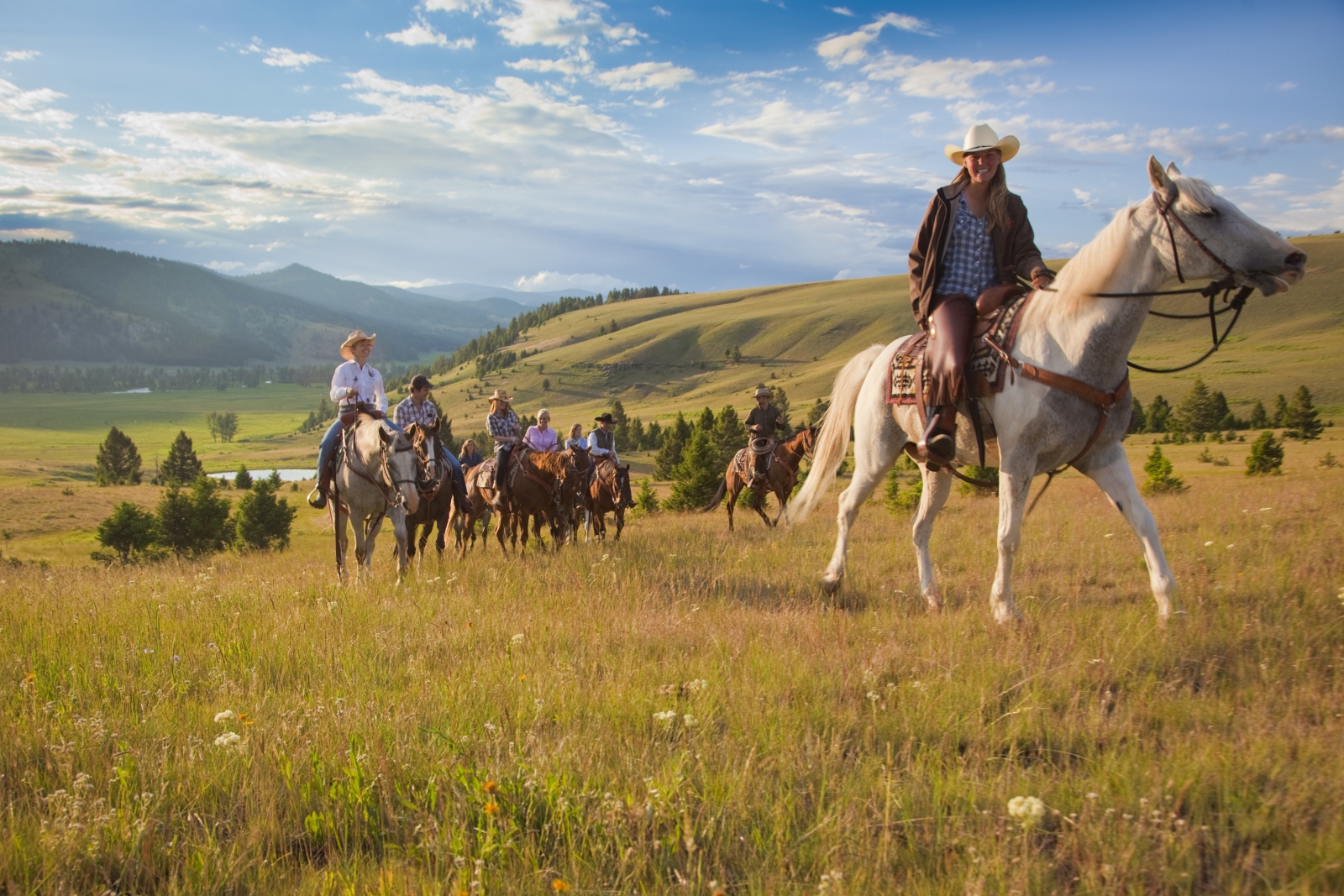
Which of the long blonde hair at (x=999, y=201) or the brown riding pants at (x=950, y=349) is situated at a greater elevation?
the long blonde hair at (x=999, y=201)

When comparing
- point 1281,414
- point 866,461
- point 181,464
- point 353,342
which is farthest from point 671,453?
point 181,464

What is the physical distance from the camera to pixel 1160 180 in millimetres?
5594

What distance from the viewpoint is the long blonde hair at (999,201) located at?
675 centimetres

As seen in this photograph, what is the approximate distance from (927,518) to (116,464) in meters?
115

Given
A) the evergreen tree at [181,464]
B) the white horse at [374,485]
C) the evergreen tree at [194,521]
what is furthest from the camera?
the evergreen tree at [181,464]

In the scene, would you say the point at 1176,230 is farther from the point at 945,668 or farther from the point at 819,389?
the point at 819,389

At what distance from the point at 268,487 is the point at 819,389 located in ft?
324

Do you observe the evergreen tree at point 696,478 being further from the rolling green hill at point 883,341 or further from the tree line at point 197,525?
the rolling green hill at point 883,341

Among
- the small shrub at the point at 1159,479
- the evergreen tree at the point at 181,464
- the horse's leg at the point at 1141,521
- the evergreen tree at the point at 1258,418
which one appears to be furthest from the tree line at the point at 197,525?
the evergreen tree at the point at 1258,418

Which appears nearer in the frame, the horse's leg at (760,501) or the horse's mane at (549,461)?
the horse's mane at (549,461)

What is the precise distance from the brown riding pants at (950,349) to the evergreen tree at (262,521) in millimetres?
55454

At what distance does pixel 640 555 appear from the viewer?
11.3m

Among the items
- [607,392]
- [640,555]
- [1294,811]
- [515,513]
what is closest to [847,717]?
[1294,811]

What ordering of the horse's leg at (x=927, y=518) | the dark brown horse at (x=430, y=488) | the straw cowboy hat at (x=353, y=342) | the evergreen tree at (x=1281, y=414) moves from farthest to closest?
the evergreen tree at (x=1281, y=414) → the dark brown horse at (x=430, y=488) → the straw cowboy hat at (x=353, y=342) → the horse's leg at (x=927, y=518)
